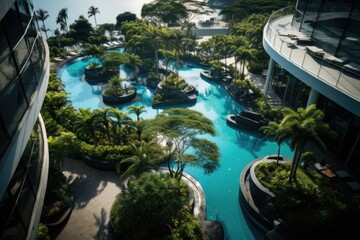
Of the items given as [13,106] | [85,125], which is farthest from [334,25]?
[13,106]

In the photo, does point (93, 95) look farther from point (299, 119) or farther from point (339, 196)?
point (339, 196)

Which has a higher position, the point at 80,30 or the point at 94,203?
the point at 80,30

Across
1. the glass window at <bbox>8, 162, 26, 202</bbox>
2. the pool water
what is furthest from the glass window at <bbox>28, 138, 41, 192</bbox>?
the pool water

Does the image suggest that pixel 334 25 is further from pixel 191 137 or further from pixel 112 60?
pixel 112 60

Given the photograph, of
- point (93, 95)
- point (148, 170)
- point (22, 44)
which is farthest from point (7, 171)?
point (93, 95)

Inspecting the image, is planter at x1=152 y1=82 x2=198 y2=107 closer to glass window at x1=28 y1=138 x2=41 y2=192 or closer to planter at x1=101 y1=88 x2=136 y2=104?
planter at x1=101 y1=88 x2=136 y2=104

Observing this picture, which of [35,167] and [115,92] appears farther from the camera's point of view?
[115,92]
